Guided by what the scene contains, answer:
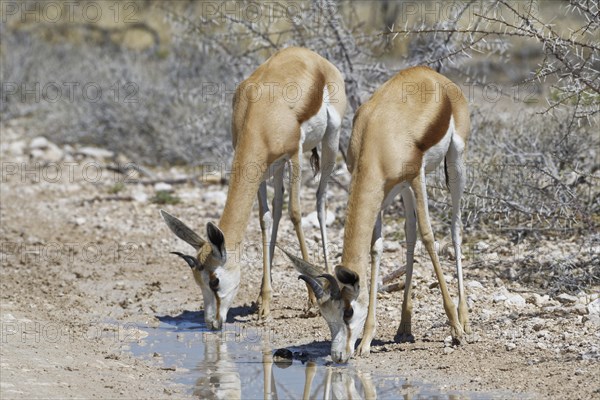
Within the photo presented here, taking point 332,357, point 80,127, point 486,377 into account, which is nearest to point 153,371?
point 332,357

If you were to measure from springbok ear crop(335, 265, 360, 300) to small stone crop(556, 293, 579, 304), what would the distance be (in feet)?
7.66

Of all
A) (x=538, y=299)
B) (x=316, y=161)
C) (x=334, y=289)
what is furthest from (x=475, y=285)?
(x=334, y=289)

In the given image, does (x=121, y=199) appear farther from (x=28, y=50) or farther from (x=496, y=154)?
(x=28, y=50)

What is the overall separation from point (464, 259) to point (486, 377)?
311 centimetres

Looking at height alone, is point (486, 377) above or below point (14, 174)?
below

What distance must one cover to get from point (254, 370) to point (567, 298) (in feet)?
9.29

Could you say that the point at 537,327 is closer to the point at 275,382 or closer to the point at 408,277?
the point at 408,277

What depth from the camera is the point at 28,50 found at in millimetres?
20750

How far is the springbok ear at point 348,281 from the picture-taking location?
270 inches

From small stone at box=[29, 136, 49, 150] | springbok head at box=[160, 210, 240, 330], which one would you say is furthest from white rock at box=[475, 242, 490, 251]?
small stone at box=[29, 136, 49, 150]

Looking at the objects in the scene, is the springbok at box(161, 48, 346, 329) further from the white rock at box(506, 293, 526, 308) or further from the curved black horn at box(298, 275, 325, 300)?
the white rock at box(506, 293, 526, 308)

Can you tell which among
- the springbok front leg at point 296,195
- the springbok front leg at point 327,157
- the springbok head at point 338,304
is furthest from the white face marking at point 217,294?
the springbok head at point 338,304

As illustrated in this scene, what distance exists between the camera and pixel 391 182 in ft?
24.4

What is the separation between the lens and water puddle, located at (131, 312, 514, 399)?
6.76 meters
